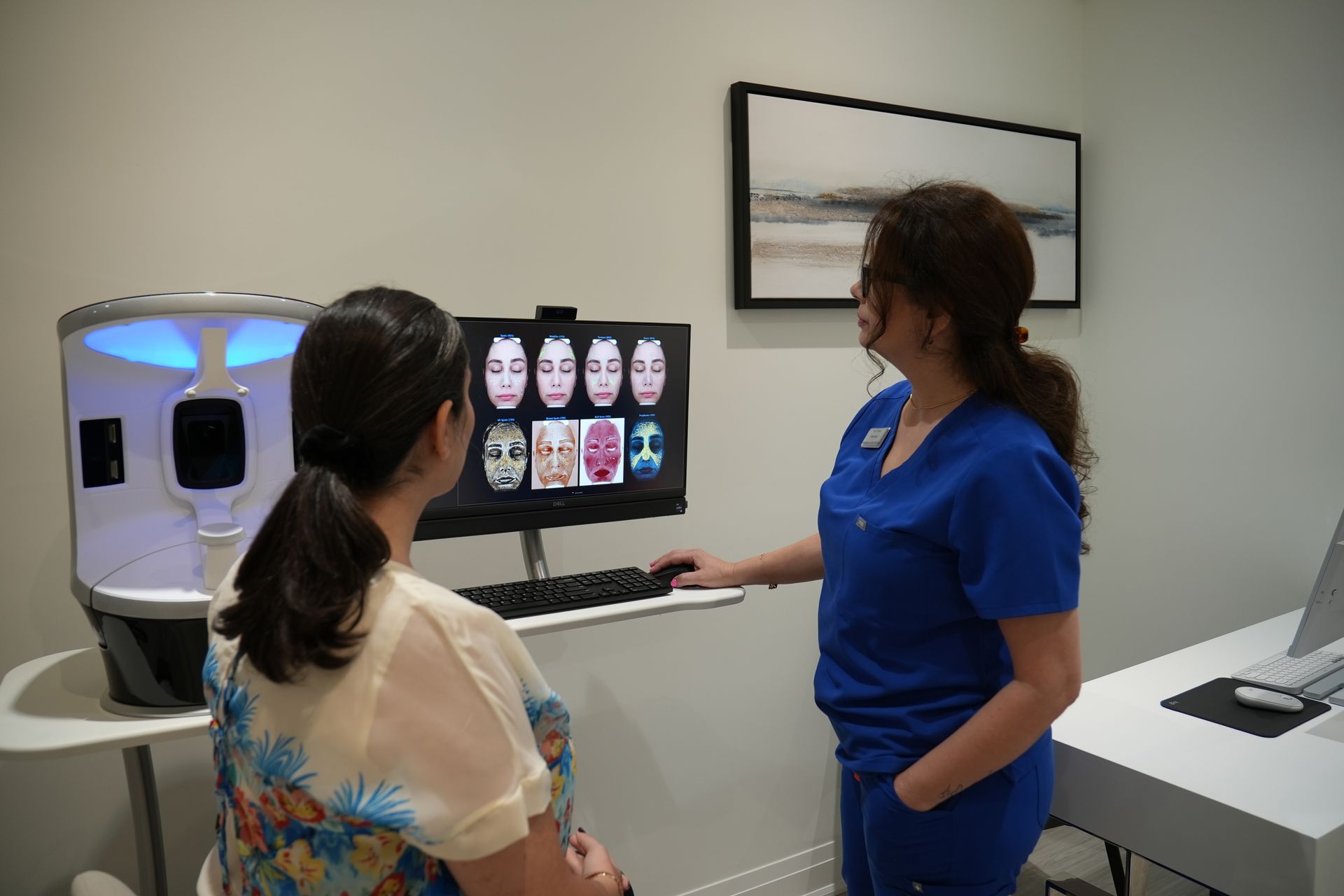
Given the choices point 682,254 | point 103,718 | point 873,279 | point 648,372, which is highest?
point 682,254

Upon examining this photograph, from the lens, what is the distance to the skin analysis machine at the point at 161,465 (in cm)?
134

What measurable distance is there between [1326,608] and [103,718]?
7.13 feet

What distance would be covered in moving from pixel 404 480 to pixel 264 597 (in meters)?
0.17

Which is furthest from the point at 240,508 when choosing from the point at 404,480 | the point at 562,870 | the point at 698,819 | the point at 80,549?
the point at 698,819

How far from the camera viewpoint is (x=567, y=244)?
2.19m

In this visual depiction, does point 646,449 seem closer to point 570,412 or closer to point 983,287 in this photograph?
point 570,412

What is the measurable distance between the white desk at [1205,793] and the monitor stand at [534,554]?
1.03m

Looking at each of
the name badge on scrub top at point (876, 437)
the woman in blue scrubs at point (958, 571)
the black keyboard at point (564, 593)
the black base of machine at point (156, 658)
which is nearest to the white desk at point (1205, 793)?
the woman in blue scrubs at point (958, 571)

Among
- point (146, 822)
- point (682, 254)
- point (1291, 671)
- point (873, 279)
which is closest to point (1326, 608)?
point (1291, 671)

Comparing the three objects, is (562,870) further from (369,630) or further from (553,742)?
(369,630)

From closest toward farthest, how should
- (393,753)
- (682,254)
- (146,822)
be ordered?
1. (393,753)
2. (146,822)
3. (682,254)

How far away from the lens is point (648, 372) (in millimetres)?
1915

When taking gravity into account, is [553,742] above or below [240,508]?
below

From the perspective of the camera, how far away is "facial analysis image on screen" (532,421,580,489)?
1.81 meters
